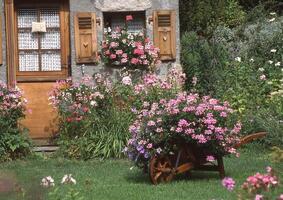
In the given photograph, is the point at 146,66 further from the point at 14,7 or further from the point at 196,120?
the point at 196,120

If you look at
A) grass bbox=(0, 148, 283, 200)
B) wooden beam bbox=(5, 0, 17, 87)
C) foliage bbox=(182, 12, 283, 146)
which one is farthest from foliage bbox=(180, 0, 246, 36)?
grass bbox=(0, 148, 283, 200)

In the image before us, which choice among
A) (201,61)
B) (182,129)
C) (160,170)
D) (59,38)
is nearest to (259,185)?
(182,129)

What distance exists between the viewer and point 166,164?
800 centimetres

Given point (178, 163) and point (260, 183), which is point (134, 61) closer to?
point (178, 163)

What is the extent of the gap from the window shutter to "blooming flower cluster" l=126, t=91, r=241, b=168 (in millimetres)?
3936

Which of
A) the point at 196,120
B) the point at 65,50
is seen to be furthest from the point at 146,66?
the point at 196,120

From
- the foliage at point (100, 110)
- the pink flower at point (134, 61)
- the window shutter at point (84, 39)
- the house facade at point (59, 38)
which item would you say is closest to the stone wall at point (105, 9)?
the house facade at point (59, 38)

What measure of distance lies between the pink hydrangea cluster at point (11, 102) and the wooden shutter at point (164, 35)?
103 inches

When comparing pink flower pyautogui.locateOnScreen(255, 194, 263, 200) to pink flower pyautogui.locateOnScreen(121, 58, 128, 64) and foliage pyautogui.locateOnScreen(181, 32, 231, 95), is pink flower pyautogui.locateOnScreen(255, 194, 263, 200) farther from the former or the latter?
foliage pyautogui.locateOnScreen(181, 32, 231, 95)

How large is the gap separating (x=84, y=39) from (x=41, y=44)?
0.85 metres

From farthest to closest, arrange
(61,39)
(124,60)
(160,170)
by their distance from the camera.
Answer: (61,39) < (124,60) < (160,170)

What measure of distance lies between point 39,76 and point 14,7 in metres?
1.26

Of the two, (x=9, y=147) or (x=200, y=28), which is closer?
(x=9, y=147)

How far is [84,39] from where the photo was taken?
→ 11852 mm
